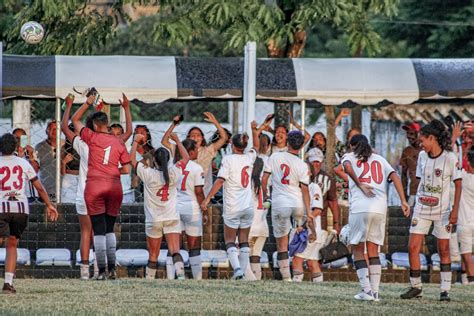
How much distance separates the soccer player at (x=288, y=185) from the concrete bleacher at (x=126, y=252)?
1770 mm

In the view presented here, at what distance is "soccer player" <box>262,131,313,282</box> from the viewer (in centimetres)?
1802

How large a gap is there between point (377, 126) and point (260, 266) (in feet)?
40.1

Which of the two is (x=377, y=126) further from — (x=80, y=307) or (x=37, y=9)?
(x=80, y=307)

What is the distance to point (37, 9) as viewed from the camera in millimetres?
23125

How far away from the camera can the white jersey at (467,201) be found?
18.8 m

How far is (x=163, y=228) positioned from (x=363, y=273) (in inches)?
163

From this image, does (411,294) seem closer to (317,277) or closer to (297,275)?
(297,275)

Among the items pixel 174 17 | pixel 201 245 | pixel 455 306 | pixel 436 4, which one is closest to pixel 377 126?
pixel 436 4

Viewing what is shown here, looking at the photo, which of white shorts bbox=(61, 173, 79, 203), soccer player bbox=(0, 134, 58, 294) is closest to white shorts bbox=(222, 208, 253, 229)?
white shorts bbox=(61, 173, 79, 203)

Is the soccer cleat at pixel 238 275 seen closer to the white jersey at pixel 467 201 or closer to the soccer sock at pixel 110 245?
the soccer sock at pixel 110 245

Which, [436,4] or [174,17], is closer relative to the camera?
[174,17]

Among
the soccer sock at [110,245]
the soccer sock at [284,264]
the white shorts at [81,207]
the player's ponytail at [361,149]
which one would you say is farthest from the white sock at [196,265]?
the player's ponytail at [361,149]

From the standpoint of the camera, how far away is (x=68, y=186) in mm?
19938

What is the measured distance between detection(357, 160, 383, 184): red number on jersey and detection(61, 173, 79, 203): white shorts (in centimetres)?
605
